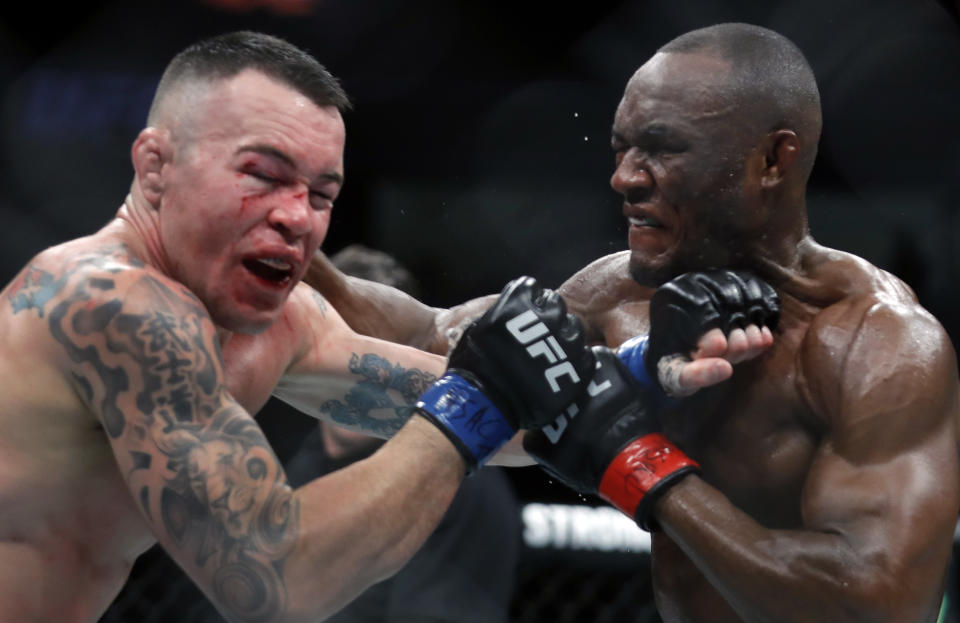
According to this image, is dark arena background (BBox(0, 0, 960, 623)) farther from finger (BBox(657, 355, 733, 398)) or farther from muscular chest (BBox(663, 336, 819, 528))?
finger (BBox(657, 355, 733, 398))

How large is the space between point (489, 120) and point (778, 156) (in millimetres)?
3875

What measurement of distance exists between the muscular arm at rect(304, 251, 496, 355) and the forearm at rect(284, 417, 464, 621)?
2.76ft

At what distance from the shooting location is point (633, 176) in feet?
6.13

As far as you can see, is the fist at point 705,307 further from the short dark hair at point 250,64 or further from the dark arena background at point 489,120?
the dark arena background at point 489,120

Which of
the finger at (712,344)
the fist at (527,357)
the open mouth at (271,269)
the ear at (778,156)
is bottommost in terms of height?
the fist at (527,357)

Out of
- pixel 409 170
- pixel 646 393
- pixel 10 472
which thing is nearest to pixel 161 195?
pixel 10 472

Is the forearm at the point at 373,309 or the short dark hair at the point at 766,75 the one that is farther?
the forearm at the point at 373,309

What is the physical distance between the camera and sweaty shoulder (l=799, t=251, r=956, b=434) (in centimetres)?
165

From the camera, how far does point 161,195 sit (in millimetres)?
1817

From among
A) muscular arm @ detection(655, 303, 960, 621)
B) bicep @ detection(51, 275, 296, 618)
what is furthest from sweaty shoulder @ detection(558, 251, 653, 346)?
bicep @ detection(51, 275, 296, 618)

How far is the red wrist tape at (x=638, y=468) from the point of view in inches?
67.4

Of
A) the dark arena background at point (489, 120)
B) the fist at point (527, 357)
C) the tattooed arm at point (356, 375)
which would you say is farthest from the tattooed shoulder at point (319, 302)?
the dark arena background at point (489, 120)

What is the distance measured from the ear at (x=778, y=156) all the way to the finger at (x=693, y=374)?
0.37 m

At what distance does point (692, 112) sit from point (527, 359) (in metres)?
0.52
